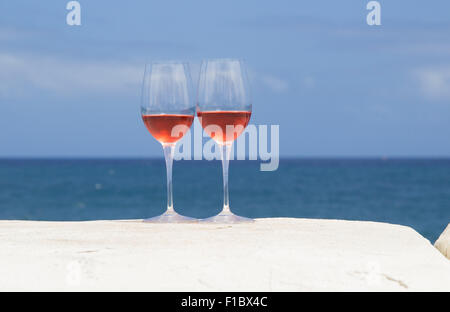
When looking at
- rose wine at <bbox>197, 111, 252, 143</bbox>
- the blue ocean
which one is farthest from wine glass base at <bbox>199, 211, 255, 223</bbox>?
the blue ocean

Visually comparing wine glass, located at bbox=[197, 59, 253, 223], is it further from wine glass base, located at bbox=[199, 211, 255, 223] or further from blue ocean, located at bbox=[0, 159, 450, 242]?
blue ocean, located at bbox=[0, 159, 450, 242]

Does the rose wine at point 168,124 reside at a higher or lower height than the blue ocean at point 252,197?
higher

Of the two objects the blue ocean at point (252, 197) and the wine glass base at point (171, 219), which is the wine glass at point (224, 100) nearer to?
the wine glass base at point (171, 219)

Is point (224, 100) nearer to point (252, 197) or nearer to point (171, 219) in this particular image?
point (171, 219)

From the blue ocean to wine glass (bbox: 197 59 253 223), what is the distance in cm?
3068

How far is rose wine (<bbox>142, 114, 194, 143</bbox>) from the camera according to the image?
10.2 ft

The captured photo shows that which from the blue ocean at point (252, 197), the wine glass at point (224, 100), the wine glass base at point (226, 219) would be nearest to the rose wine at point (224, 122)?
the wine glass at point (224, 100)

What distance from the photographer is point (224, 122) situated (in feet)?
10.1

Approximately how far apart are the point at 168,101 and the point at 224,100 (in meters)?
0.25

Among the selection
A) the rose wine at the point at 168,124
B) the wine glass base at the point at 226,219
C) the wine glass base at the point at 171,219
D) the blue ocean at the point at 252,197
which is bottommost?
the blue ocean at the point at 252,197

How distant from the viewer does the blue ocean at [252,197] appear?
39594mm

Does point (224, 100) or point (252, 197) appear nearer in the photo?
point (224, 100)

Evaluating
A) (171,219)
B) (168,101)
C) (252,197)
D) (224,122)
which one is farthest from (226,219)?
(252,197)

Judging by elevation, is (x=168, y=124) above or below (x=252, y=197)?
above
